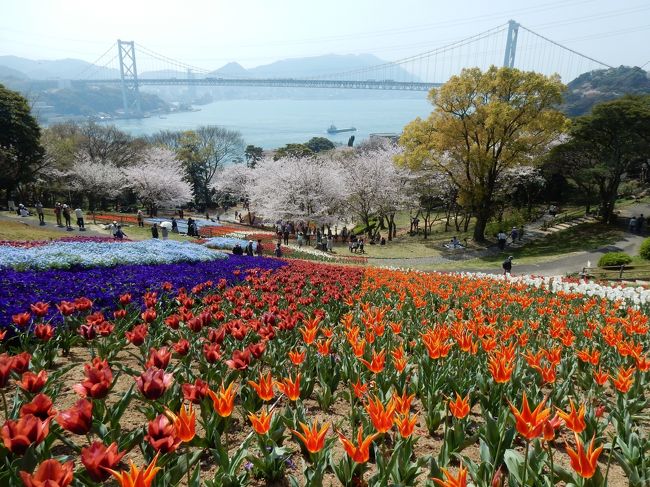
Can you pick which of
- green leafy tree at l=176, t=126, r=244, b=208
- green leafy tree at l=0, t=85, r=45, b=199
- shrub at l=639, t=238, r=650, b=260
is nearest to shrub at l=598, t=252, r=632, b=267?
shrub at l=639, t=238, r=650, b=260

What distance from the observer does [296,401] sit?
3.55 metres

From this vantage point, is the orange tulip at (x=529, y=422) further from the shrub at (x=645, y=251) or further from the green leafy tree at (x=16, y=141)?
the green leafy tree at (x=16, y=141)

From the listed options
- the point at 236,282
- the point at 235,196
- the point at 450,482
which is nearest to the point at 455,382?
the point at 450,482

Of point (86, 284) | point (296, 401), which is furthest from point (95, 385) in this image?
point (86, 284)

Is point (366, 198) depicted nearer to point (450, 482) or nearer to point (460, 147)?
point (460, 147)

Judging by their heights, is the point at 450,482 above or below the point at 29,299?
above

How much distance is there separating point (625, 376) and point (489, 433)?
1477mm

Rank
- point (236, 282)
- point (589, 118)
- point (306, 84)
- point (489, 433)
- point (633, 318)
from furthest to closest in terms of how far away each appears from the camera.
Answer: point (306, 84) < point (589, 118) < point (236, 282) < point (633, 318) < point (489, 433)

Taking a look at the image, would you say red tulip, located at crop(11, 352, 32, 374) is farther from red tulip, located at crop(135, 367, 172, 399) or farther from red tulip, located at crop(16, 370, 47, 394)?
red tulip, located at crop(135, 367, 172, 399)

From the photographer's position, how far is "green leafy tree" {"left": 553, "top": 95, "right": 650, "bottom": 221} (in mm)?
25797

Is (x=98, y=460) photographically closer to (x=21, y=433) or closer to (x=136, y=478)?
(x=136, y=478)

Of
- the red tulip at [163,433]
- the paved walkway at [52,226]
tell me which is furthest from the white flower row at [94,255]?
the paved walkway at [52,226]

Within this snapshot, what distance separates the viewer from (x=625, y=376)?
3.65m

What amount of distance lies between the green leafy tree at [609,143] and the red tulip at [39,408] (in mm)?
31133
